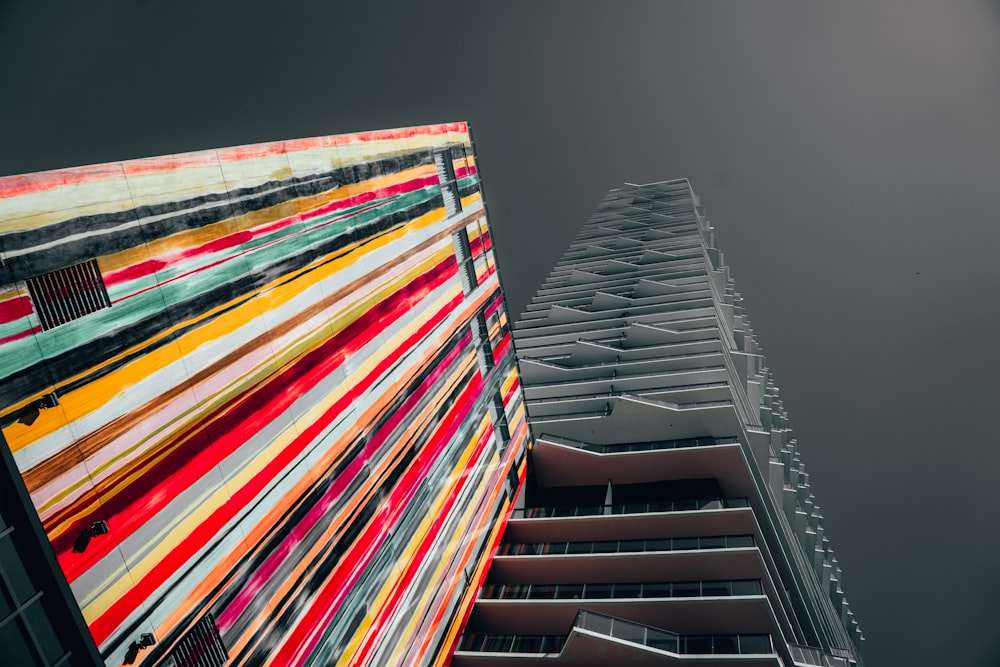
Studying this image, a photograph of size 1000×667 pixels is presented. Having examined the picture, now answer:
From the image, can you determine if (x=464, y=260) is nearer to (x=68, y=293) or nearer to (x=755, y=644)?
(x=755, y=644)

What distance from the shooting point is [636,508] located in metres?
19.8

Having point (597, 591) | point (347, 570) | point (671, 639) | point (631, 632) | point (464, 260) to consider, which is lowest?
point (597, 591)

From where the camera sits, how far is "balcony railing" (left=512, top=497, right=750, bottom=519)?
19484 millimetres

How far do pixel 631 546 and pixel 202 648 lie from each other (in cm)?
1253

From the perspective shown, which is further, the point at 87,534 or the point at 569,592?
the point at 569,592

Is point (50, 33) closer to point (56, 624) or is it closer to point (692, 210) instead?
point (692, 210)

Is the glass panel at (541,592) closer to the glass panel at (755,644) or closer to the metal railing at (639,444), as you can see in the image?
the glass panel at (755,644)

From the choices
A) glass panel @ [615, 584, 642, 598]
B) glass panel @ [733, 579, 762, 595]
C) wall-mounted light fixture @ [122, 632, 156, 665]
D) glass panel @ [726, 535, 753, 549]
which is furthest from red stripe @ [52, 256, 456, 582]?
glass panel @ [726, 535, 753, 549]

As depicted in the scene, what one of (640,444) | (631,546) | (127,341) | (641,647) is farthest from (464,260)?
(127,341)

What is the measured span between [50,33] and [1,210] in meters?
64.8

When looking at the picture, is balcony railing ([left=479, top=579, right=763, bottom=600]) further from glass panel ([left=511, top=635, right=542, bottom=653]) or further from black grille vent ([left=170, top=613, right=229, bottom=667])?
black grille vent ([left=170, top=613, right=229, bottom=667])

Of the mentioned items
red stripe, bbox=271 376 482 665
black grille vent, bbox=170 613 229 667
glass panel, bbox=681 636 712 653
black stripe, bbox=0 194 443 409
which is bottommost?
glass panel, bbox=681 636 712 653

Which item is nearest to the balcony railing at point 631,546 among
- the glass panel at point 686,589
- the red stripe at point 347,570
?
the glass panel at point 686,589

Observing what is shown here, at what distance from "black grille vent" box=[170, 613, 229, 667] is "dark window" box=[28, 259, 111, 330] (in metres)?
4.38
